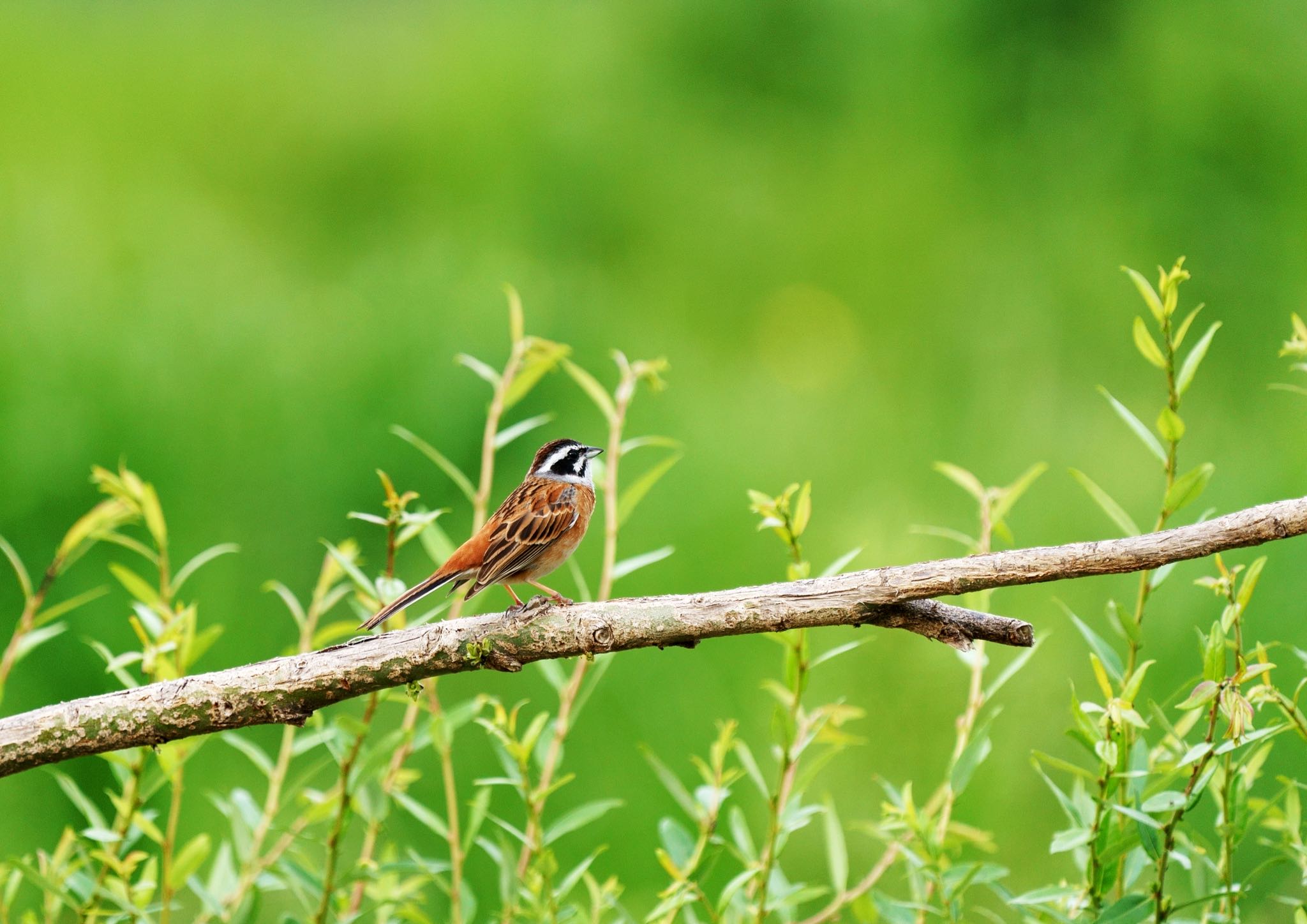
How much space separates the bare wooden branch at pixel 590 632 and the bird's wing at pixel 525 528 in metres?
0.45

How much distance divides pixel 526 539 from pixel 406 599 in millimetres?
260

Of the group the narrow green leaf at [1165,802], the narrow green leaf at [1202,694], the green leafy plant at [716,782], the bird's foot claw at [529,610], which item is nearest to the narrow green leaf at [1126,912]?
the green leafy plant at [716,782]

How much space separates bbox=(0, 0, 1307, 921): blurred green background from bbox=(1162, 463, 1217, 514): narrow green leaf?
3.89 feet

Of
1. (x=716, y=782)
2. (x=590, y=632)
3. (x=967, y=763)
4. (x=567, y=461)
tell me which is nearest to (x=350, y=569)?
(x=590, y=632)

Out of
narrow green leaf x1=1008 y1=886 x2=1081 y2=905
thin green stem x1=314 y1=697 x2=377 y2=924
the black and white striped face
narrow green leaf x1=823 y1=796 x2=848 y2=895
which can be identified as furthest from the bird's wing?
narrow green leaf x1=1008 y1=886 x2=1081 y2=905

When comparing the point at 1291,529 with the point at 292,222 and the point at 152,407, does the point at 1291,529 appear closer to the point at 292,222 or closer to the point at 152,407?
the point at 152,407

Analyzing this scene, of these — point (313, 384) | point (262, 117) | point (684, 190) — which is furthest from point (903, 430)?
point (262, 117)

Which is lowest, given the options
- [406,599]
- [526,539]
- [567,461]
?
[406,599]

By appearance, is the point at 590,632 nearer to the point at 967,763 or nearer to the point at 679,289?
the point at 967,763

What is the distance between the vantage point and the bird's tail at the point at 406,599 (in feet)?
4.20

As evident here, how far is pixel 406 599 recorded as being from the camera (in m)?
1.35

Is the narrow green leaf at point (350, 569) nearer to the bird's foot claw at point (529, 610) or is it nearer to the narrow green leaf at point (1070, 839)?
the bird's foot claw at point (529, 610)

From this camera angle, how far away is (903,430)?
9.75 feet

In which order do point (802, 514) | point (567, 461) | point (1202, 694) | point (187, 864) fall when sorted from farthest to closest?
1. point (567, 461)
2. point (187, 864)
3. point (802, 514)
4. point (1202, 694)
